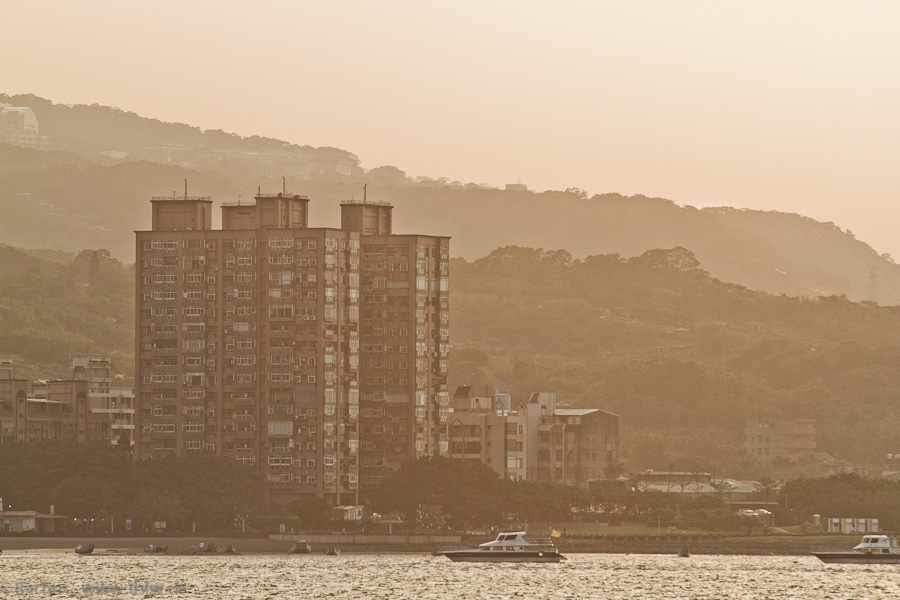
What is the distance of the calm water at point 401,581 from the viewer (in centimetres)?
16250

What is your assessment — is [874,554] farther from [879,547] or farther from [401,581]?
[401,581]

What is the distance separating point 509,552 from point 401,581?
18.1 m

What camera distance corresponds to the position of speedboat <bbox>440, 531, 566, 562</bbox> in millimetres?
191625

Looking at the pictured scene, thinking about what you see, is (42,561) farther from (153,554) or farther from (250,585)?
(250,585)

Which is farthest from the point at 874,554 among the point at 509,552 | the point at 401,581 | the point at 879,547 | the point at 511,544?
the point at 401,581

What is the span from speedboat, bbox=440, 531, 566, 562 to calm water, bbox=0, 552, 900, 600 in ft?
4.97

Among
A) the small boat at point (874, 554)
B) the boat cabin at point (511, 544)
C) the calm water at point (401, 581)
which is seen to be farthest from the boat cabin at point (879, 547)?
the boat cabin at point (511, 544)

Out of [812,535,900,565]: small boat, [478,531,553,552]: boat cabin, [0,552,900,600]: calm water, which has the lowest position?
[0,552,900,600]: calm water

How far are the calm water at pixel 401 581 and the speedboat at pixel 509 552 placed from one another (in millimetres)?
1516

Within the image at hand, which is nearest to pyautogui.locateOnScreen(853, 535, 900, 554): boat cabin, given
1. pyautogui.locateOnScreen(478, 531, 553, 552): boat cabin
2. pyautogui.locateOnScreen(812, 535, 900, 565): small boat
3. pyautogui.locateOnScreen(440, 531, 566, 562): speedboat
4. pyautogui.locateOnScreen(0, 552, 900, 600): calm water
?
pyautogui.locateOnScreen(812, 535, 900, 565): small boat

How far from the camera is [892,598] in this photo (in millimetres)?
165625

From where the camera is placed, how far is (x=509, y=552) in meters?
192

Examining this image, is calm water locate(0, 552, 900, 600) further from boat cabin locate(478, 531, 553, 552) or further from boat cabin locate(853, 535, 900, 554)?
boat cabin locate(853, 535, 900, 554)

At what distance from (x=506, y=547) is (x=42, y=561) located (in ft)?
159
